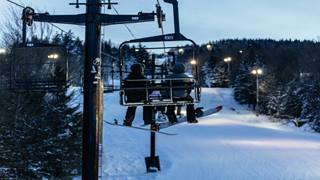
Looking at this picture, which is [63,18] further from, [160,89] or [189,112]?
[189,112]

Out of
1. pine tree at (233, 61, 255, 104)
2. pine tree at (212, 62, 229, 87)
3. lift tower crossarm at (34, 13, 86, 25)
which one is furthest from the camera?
pine tree at (212, 62, 229, 87)

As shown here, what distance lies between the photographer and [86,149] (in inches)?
412

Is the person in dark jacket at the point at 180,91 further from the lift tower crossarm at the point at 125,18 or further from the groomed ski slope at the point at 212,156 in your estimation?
the groomed ski slope at the point at 212,156

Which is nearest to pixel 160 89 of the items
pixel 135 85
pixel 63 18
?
pixel 135 85

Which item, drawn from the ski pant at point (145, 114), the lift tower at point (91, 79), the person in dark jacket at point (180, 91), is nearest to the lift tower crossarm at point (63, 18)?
the lift tower at point (91, 79)

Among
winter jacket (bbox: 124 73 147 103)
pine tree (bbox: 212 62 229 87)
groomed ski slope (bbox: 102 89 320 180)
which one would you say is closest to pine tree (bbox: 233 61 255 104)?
pine tree (bbox: 212 62 229 87)

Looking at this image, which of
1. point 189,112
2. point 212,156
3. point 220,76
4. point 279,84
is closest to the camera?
point 189,112

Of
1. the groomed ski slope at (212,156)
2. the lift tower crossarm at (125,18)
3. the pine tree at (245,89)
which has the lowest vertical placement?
the groomed ski slope at (212,156)

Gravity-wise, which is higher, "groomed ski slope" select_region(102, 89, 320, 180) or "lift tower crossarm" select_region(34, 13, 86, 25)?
"lift tower crossarm" select_region(34, 13, 86, 25)

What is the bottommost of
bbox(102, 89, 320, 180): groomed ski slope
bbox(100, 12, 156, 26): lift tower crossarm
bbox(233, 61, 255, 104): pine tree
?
bbox(102, 89, 320, 180): groomed ski slope

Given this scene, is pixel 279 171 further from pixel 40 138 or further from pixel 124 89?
pixel 124 89

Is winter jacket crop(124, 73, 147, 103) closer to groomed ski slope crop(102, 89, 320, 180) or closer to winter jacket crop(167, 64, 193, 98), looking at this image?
winter jacket crop(167, 64, 193, 98)

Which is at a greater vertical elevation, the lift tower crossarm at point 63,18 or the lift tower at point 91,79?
the lift tower crossarm at point 63,18

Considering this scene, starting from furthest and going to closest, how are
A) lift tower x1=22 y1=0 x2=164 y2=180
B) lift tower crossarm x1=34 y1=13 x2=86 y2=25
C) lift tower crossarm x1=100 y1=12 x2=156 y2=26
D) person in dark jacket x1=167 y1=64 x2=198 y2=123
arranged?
person in dark jacket x1=167 y1=64 x2=198 y2=123 < lift tower crossarm x1=34 y1=13 x2=86 y2=25 < lift tower crossarm x1=100 y1=12 x2=156 y2=26 < lift tower x1=22 y1=0 x2=164 y2=180
